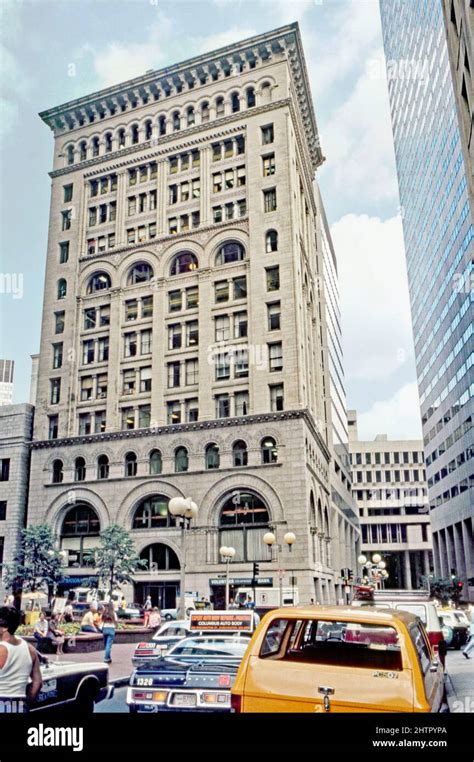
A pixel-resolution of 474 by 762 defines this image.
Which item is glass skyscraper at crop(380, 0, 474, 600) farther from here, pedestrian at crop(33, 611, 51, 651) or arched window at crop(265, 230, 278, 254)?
pedestrian at crop(33, 611, 51, 651)

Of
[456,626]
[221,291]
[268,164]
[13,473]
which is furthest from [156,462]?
[456,626]

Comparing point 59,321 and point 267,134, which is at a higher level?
point 267,134

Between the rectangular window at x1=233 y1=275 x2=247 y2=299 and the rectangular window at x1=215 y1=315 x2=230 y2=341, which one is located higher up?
the rectangular window at x1=233 y1=275 x2=247 y2=299

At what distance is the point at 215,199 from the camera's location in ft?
187

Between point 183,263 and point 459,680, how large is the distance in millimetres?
46320

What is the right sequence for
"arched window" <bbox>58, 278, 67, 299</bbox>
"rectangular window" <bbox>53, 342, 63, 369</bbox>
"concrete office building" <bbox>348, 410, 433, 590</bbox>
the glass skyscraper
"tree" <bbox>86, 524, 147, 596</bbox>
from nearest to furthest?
"tree" <bbox>86, 524, 147, 596</bbox>
"rectangular window" <bbox>53, 342, 63, 369</bbox>
"arched window" <bbox>58, 278, 67, 299</bbox>
the glass skyscraper
"concrete office building" <bbox>348, 410, 433, 590</bbox>

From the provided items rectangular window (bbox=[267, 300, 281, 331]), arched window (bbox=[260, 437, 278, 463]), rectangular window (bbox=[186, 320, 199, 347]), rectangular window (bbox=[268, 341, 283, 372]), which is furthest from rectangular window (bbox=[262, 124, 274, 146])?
arched window (bbox=[260, 437, 278, 463])

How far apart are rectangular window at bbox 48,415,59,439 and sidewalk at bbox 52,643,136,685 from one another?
109 feet

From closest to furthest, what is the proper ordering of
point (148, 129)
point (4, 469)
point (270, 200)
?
point (270, 200), point (4, 469), point (148, 129)

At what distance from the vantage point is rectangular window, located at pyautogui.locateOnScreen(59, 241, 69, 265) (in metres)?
62.3

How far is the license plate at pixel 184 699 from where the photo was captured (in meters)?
9.38

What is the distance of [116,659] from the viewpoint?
21672 mm

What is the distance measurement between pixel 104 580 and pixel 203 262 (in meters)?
26.9

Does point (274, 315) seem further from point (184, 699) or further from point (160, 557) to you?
point (184, 699)
